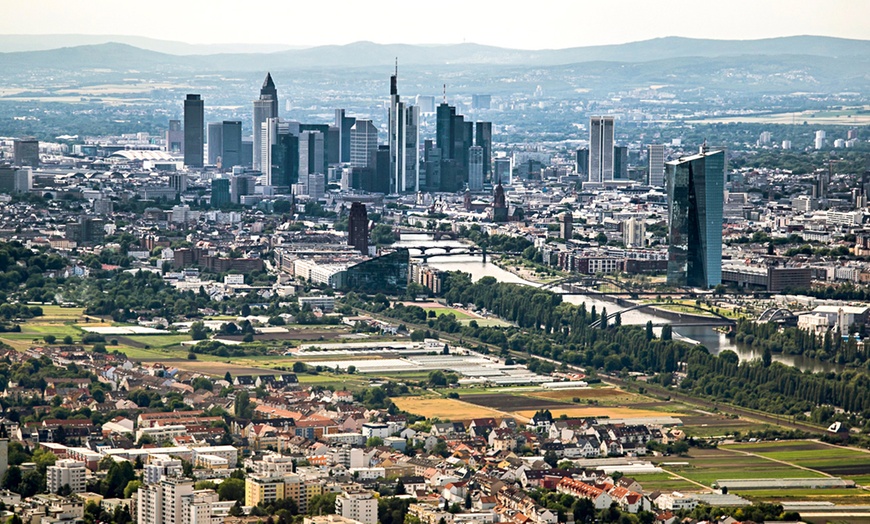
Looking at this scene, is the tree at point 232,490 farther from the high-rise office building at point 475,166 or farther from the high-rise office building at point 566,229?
the high-rise office building at point 475,166

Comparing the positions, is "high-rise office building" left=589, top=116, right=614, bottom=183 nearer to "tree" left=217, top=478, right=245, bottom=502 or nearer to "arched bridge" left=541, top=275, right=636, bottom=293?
"arched bridge" left=541, top=275, right=636, bottom=293

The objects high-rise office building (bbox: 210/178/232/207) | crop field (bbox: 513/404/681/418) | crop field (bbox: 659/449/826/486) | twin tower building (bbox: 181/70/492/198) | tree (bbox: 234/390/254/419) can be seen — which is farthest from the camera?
twin tower building (bbox: 181/70/492/198)

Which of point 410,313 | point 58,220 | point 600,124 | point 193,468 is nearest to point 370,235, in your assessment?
point 58,220

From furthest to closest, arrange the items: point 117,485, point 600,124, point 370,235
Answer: point 600,124 < point 370,235 < point 117,485

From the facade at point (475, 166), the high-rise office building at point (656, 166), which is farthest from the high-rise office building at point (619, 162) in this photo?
the facade at point (475, 166)

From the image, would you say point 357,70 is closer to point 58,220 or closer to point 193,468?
point 58,220

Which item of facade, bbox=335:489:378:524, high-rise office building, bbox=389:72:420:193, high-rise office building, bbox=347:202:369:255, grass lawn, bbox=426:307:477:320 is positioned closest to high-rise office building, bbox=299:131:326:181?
high-rise office building, bbox=389:72:420:193
